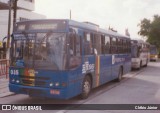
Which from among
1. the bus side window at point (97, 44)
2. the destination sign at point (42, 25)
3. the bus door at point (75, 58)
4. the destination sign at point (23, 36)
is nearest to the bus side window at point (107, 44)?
the bus side window at point (97, 44)

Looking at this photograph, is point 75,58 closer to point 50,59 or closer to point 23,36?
point 50,59

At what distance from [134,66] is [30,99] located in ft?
53.6

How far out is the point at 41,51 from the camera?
957 centimetres

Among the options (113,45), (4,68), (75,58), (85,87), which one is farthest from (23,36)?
(4,68)

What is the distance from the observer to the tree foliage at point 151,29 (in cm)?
6850

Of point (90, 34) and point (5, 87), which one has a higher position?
point (90, 34)

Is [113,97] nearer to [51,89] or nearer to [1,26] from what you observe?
[51,89]

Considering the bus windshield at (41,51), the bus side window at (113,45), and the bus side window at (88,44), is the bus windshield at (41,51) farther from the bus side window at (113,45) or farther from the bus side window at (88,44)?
the bus side window at (113,45)

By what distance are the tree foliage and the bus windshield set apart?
6101cm

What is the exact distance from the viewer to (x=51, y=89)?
9406 millimetres

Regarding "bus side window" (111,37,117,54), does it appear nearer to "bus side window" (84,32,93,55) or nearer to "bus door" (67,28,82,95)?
"bus side window" (84,32,93,55)

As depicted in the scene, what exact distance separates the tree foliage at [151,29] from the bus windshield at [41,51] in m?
61.0

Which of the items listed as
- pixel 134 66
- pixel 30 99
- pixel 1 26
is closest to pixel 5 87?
pixel 30 99

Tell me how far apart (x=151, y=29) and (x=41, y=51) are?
63.7 m
